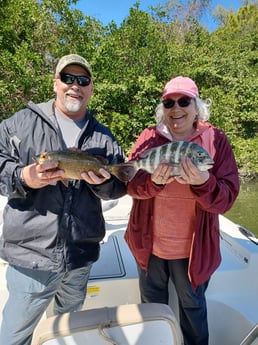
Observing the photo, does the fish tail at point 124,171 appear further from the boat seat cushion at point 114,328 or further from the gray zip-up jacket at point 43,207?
the boat seat cushion at point 114,328

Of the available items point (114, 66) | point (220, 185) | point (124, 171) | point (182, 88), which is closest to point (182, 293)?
point (220, 185)

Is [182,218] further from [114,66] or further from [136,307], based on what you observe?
[114,66]

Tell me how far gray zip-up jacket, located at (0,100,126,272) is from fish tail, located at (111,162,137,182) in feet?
0.18

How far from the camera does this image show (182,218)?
2.05m

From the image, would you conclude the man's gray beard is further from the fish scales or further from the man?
the fish scales

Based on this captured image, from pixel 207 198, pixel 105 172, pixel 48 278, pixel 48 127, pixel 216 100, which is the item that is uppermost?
pixel 216 100

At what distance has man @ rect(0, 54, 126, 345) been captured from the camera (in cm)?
178

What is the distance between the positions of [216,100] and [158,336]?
1255cm

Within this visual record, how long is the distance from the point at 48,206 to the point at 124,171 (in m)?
0.48

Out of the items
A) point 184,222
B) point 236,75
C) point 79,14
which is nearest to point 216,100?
point 236,75

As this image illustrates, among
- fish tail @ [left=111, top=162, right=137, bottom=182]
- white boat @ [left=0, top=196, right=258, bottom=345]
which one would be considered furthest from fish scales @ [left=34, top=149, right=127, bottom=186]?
white boat @ [left=0, top=196, right=258, bottom=345]

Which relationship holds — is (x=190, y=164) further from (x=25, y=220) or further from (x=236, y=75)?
(x=236, y=75)

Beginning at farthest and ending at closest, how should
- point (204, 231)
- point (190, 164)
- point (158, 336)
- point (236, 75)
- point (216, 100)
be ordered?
point (236, 75) < point (216, 100) < point (204, 231) < point (190, 164) < point (158, 336)

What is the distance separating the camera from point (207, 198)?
1.84 m
